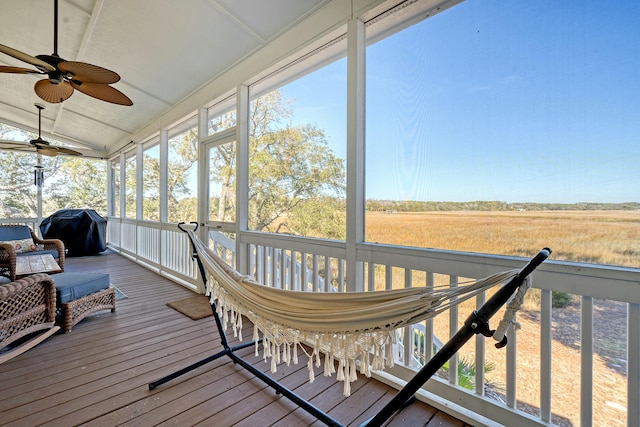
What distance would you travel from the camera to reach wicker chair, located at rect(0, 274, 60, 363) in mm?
2055

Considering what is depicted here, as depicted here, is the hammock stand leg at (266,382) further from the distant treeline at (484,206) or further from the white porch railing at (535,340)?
the distant treeline at (484,206)

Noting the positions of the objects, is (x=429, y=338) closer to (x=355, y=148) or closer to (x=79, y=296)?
(x=355, y=148)

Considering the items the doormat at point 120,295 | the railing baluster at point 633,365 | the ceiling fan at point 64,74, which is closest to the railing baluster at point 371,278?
the railing baluster at point 633,365

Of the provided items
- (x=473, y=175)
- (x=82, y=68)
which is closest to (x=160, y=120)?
(x=82, y=68)

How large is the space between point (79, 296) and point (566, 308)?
3714 mm

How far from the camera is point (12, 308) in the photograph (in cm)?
210

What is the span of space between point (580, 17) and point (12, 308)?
12.8 ft

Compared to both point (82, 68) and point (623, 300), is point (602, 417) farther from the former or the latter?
point (82, 68)

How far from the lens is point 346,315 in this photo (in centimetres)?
117

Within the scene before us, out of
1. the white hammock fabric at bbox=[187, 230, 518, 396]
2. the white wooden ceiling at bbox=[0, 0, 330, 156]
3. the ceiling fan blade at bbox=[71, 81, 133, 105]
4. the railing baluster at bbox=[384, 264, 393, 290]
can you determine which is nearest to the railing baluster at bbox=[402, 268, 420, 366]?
the railing baluster at bbox=[384, 264, 393, 290]

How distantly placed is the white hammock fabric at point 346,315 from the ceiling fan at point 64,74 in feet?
5.53

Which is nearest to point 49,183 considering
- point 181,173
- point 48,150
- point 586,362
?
point 48,150

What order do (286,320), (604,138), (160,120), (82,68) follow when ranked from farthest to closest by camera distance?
(160,120) < (82,68) < (286,320) < (604,138)

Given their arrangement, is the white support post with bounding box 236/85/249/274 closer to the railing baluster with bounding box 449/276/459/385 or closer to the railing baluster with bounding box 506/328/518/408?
the railing baluster with bounding box 449/276/459/385
